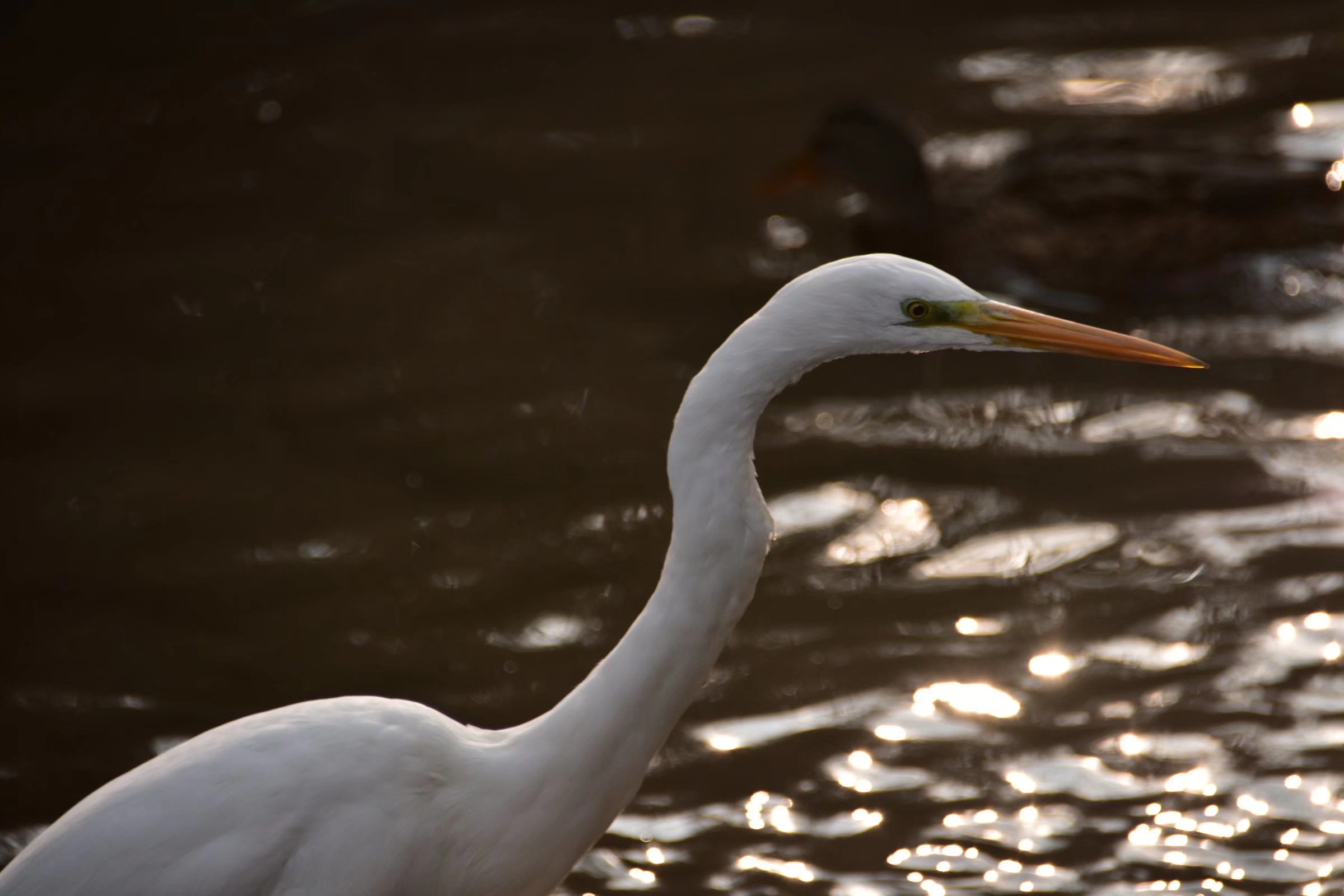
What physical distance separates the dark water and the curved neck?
3.54 feet

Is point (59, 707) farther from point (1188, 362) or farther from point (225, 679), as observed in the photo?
point (1188, 362)

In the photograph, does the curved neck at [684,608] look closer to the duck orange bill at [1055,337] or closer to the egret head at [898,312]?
the egret head at [898,312]

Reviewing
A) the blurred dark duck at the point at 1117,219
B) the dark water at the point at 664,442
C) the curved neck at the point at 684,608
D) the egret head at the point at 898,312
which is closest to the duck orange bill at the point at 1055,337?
the egret head at the point at 898,312

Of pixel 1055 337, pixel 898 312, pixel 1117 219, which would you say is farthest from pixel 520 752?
pixel 1117 219

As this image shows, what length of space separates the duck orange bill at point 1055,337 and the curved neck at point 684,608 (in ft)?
1.08

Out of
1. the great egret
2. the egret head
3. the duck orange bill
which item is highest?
the duck orange bill

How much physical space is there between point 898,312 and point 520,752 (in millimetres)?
1044

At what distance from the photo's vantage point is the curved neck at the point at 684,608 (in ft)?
7.89

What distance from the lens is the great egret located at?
2.41 metres

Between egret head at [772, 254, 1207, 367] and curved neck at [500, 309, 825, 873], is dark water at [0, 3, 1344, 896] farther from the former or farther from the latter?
egret head at [772, 254, 1207, 367]

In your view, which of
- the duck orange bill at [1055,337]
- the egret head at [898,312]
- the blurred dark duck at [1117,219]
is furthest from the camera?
the blurred dark duck at [1117,219]

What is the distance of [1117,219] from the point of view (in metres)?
6.36

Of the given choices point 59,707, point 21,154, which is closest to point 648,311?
point 59,707

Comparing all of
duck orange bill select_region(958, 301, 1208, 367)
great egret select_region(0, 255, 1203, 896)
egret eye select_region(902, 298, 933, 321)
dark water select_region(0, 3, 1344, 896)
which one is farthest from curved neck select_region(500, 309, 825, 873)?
dark water select_region(0, 3, 1344, 896)
